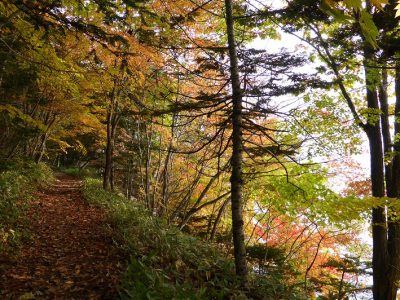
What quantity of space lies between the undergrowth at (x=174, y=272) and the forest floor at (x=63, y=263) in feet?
1.19

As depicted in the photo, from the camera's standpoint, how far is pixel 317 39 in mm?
9805

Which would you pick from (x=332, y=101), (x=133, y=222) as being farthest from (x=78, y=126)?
(x=332, y=101)

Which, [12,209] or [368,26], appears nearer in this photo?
[368,26]

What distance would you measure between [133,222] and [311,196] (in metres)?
4.75

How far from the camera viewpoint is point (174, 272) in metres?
5.36

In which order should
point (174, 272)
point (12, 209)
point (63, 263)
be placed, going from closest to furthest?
point (174, 272)
point (63, 263)
point (12, 209)

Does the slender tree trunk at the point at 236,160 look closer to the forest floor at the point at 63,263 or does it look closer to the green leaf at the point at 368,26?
the forest floor at the point at 63,263

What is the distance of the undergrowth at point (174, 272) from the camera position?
4402 millimetres

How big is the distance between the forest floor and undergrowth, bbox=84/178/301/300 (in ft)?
1.19

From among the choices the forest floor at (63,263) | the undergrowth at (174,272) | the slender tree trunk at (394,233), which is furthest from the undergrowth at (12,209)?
the slender tree trunk at (394,233)

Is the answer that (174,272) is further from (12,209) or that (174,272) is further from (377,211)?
(377,211)

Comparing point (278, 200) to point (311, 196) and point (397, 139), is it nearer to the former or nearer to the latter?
Answer: point (311, 196)

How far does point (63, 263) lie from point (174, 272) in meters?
2.13

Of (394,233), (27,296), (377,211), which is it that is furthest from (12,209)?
(394,233)
